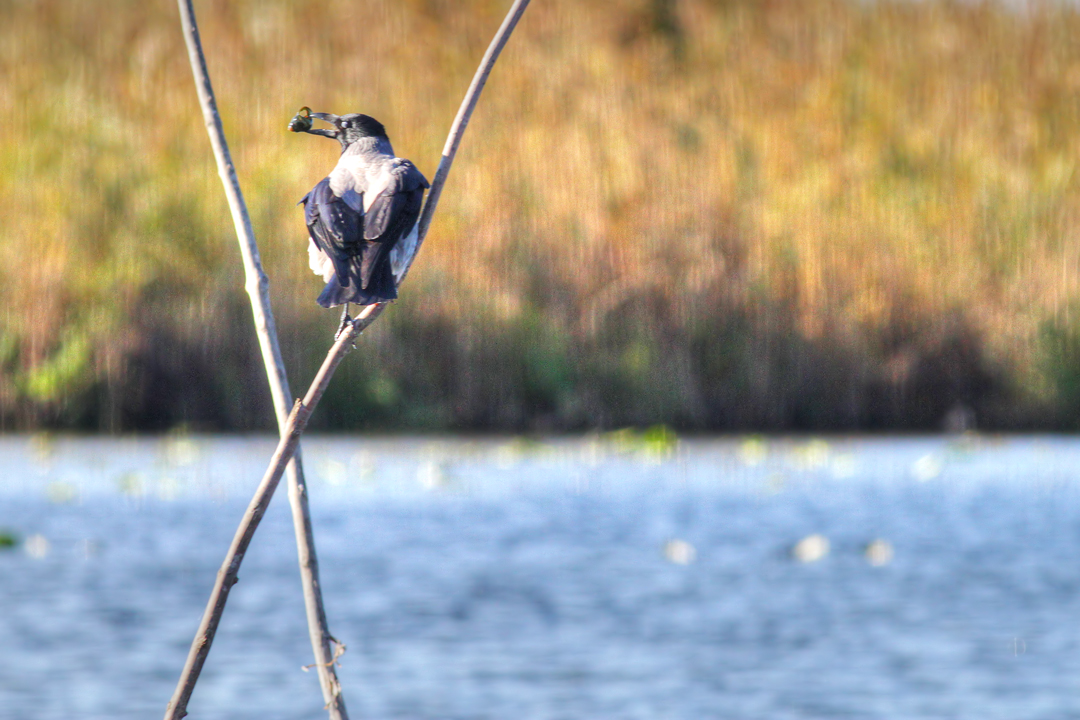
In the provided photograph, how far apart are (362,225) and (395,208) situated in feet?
0.22

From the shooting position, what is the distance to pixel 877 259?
15.9 metres

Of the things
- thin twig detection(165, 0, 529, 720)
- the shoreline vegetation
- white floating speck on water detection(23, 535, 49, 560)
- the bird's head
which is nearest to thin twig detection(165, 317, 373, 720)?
thin twig detection(165, 0, 529, 720)

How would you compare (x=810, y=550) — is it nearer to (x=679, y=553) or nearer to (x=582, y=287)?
(x=679, y=553)

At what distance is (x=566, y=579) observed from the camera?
10422mm

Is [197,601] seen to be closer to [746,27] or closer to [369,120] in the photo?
[369,120]

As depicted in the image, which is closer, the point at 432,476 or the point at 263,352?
the point at 263,352

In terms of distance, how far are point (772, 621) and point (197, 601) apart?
11.5 ft

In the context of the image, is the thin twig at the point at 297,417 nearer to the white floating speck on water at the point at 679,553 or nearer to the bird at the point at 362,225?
the bird at the point at 362,225

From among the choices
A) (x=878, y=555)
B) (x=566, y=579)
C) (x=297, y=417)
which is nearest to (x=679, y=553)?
(x=566, y=579)

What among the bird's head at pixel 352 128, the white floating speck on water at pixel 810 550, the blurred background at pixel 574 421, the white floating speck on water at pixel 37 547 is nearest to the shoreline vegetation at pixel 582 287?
the blurred background at pixel 574 421

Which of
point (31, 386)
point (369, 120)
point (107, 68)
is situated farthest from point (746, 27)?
point (369, 120)

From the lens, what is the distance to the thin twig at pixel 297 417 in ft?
8.65

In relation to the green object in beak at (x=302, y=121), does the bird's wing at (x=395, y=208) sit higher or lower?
lower

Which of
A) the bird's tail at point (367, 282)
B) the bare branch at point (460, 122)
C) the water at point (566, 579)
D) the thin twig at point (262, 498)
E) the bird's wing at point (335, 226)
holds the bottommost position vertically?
the water at point (566, 579)
